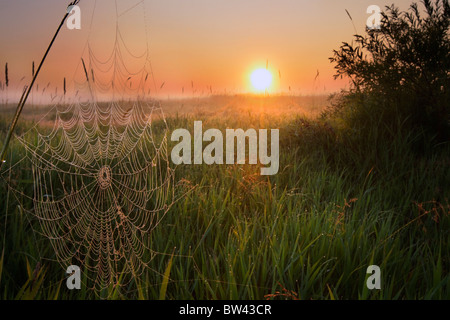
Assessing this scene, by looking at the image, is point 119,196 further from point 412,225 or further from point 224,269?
point 412,225

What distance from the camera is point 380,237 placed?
294 centimetres

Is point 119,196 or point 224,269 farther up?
point 119,196

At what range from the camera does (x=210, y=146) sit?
5488 mm

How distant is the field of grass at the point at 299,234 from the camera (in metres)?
2.38

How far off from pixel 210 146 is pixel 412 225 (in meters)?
2.97

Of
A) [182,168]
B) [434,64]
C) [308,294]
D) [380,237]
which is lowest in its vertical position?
[308,294]

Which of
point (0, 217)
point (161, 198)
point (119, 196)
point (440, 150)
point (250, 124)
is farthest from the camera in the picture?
point (250, 124)

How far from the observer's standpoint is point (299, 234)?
2516mm

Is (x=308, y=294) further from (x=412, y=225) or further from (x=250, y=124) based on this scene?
(x=250, y=124)

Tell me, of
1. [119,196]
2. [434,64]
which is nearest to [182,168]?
[119,196]

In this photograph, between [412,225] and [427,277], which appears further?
[412,225]

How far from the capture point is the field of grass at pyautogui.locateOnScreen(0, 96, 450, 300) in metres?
2.38
